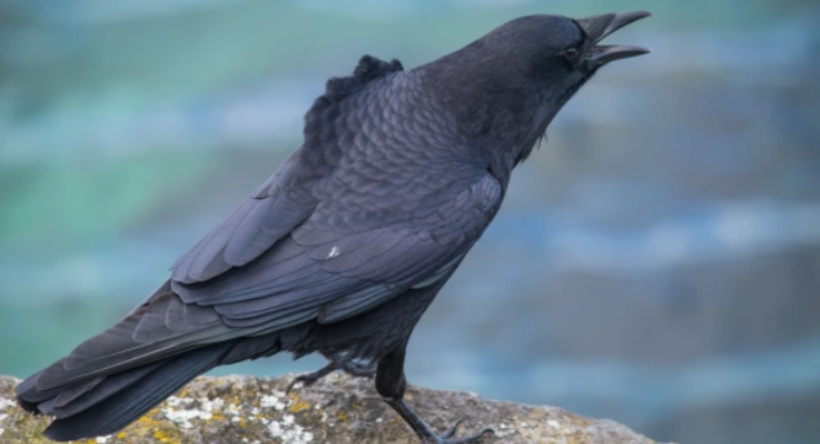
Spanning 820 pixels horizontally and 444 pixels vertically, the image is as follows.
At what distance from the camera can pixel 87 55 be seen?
272 inches

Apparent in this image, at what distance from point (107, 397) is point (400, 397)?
3.63 feet

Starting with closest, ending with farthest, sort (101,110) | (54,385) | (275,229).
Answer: (54,385) < (275,229) < (101,110)

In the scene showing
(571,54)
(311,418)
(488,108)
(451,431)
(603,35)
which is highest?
(603,35)

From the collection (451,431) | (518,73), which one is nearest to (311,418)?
(451,431)

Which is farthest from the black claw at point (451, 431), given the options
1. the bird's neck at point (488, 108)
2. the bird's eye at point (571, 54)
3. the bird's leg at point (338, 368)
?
the bird's eye at point (571, 54)

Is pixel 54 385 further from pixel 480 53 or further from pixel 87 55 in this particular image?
pixel 87 55

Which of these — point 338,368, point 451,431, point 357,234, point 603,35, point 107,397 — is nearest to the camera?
point 107,397

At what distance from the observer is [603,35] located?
159 inches

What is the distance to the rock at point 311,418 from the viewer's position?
11.7 ft

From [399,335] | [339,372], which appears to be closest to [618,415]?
[339,372]

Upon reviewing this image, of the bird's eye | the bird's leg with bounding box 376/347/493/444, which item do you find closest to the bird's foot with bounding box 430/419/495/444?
the bird's leg with bounding box 376/347/493/444

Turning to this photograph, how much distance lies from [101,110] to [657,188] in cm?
367

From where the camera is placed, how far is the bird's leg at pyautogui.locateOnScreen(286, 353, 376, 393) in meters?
3.69

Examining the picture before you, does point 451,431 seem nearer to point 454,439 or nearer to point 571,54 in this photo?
point 454,439
